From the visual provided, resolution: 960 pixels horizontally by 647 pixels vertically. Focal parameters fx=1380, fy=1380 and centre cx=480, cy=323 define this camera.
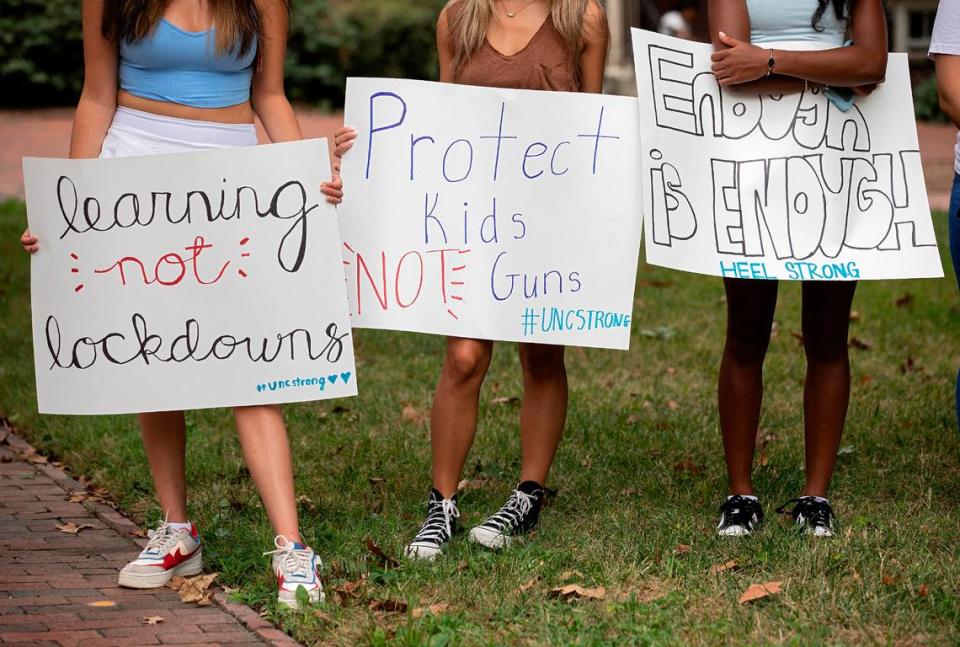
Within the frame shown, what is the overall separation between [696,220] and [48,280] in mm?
1977

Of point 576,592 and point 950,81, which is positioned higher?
point 950,81

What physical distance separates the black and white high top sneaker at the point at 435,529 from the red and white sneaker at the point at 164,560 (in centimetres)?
67

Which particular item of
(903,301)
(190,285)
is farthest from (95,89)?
(903,301)

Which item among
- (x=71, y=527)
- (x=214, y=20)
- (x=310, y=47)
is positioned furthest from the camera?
(x=310, y=47)

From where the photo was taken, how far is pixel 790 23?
423 cm

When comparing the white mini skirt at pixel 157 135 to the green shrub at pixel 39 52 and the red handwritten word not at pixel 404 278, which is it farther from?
the green shrub at pixel 39 52

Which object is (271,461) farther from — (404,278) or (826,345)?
(826,345)

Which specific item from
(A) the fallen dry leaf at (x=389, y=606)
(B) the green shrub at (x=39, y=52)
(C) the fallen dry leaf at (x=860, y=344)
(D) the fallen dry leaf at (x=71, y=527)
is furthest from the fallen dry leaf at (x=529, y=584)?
(B) the green shrub at (x=39, y=52)

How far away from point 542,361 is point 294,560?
3.68 feet

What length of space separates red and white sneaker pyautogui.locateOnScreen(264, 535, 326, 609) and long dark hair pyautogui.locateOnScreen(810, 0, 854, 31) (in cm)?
222

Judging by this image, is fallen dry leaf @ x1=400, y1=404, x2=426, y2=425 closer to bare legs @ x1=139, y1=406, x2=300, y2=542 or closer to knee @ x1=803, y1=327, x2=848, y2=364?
bare legs @ x1=139, y1=406, x2=300, y2=542

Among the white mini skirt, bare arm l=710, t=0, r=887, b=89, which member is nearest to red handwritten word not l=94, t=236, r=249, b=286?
the white mini skirt

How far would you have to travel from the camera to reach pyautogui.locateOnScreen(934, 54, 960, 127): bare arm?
4059mm

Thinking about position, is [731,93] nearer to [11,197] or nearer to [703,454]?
[703,454]
